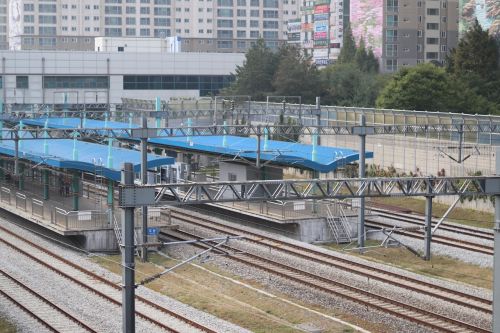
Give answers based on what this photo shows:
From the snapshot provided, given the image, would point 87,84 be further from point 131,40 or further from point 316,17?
point 316,17

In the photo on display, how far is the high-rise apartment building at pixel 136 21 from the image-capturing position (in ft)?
395

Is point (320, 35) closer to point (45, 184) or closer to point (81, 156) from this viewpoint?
point (45, 184)

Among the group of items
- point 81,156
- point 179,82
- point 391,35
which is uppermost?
point 391,35

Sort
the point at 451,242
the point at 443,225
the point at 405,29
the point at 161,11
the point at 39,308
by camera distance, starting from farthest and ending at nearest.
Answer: the point at 161,11 < the point at 405,29 < the point at 443,225 < the point at 451,242 < the point at 39,308

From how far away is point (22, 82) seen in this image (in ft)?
217

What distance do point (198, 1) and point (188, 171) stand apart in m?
84.2

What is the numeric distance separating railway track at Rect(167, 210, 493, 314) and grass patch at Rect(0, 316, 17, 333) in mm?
6280

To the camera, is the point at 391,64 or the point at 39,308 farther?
the point at 391,64

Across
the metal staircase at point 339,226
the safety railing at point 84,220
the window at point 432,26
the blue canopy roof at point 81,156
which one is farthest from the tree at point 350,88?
the safety railing at point 84,220

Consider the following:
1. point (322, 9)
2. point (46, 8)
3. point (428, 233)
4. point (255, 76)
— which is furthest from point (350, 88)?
point (46, 8)

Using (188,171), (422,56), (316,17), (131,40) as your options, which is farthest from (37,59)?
(316,17)

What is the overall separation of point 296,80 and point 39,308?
45.7 metres

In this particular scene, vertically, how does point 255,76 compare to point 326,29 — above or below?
below

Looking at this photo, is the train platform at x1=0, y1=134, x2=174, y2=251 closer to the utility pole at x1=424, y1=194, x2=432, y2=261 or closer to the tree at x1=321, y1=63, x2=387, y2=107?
the utility pole at x1=424, y1=194, x2=432, y2=261
